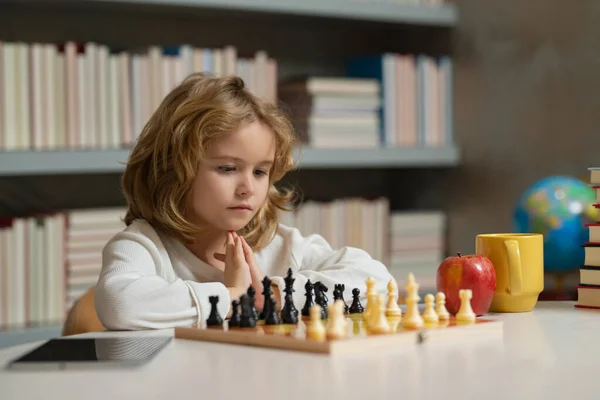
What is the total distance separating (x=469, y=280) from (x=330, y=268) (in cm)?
37

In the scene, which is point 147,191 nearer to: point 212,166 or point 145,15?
point 212,166

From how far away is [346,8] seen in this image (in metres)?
3.01

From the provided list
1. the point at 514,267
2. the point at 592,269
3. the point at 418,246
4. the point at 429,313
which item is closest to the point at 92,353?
the point at 429,313

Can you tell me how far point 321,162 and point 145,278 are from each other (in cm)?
161

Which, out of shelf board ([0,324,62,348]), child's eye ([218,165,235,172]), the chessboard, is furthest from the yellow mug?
shelf board ([0,324,62,348])

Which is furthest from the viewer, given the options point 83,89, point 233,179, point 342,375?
point 83,89

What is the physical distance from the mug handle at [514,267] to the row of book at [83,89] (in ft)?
5.16

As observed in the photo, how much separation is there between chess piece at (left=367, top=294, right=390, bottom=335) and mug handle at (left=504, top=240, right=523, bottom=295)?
0.35m

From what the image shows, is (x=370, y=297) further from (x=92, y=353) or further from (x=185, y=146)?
(x=185, y=146)

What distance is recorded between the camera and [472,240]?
3.24 meters

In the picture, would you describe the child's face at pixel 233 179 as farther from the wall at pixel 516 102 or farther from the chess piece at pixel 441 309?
the wall at pixel 516 102

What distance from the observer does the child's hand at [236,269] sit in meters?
1.50

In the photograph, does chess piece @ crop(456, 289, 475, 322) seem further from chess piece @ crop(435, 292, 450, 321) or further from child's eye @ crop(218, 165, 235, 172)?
child's eye @ crop(218, 165, 235, 172)

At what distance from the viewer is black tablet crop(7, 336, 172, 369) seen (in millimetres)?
998
